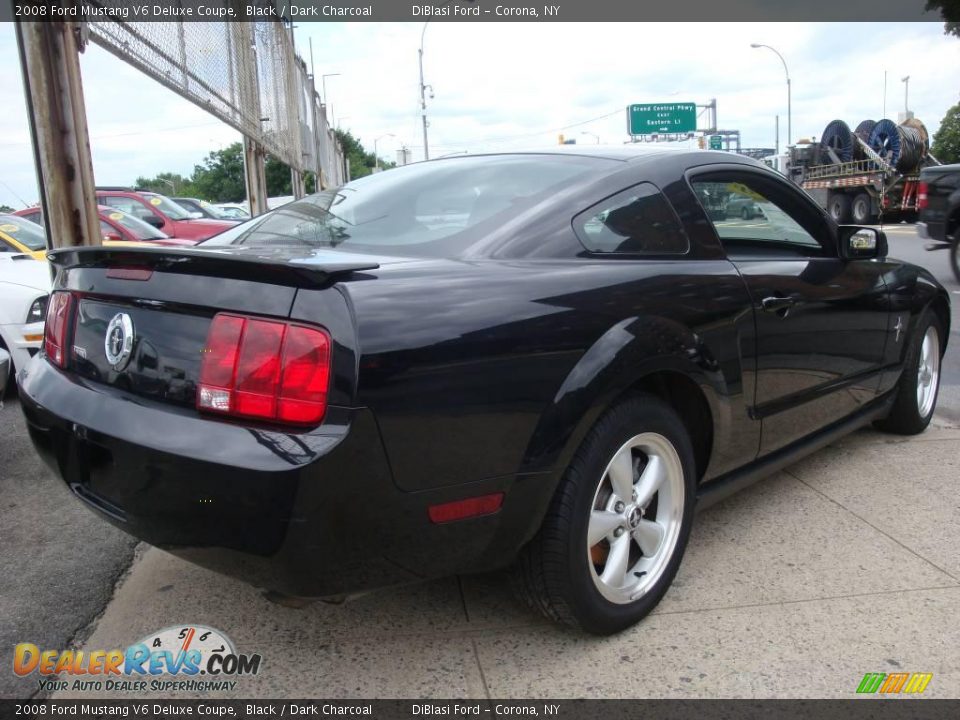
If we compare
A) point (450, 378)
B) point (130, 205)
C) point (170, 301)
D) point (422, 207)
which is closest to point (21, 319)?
point (422, 207)

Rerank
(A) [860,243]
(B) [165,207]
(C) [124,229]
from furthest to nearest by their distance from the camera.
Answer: (B) [165,207] < (C) [124,229] < (A) [860,243]

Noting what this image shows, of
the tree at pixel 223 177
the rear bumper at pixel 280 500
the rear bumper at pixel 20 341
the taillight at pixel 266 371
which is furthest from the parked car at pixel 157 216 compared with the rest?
the tree at pixel 223 177

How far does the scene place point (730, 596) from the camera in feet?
8.91

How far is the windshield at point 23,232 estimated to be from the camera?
7160 millimetres

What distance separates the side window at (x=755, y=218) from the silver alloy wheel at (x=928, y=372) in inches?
49.7

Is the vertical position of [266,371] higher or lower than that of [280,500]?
higher

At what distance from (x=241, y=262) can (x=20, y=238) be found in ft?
20.8

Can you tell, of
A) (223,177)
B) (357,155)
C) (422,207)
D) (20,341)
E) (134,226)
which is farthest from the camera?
(357,155)

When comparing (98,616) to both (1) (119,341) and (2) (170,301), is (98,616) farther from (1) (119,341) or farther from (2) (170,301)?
(2) (170,301)

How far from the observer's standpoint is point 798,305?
10.1ft

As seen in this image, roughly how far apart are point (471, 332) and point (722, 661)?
4.00 ft

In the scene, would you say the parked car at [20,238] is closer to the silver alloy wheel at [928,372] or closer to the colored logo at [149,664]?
the colored logo at [149,664]

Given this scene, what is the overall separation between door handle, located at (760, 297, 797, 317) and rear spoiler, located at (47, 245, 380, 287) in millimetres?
1481

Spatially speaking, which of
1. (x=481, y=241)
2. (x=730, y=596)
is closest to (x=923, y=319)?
(x=730, y=596)
